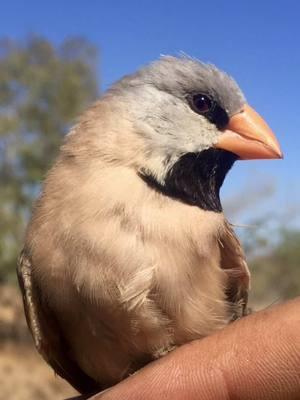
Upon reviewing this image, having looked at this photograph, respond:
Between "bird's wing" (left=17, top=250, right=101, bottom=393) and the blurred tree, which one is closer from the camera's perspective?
"bird's wing" (left=17, top=250, right=101, bottom=393)

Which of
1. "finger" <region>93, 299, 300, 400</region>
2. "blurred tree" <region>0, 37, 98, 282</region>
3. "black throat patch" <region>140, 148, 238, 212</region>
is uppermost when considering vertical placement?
"blurred tree" <region>0, 37, 98, 282</region>

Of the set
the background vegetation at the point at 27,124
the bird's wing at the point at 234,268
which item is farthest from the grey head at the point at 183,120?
the background vegetation at the point at 27,124

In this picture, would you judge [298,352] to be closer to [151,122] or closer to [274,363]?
[274,363]

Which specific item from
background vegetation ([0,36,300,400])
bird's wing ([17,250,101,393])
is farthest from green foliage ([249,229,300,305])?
bird's wing ([17,250,101,393])

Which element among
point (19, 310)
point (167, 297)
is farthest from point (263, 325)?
point (19, 310)

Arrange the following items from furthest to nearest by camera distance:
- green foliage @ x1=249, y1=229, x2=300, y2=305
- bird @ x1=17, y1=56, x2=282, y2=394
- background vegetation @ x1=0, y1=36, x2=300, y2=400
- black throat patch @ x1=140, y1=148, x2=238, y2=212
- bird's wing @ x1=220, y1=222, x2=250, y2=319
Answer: green foliage @ x1=249, y1=229, x2=300, y2=305 < background vegetation @ x1=0, y1=36, x2=300, y2=400 < bird's wing @ x1=220, y1=222, x2=250, y2=319 < black throat patch @ x1=140, y1=148, x2=238, y2=212 < bird @ x1=17, y1=56, x2=282, y2=394

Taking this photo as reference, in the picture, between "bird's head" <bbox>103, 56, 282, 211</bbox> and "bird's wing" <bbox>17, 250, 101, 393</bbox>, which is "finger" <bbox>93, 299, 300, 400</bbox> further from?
"bird's head" <bbox>103, 56, 282, 211</bbox>

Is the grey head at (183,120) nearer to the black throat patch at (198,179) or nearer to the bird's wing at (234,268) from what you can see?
the black throat patch at (198,179)

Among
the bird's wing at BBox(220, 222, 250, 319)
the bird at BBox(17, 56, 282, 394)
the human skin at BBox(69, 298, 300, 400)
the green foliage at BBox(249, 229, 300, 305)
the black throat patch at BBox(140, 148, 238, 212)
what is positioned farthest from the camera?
the green foliage at BBox(249, 229, 300, 305)
